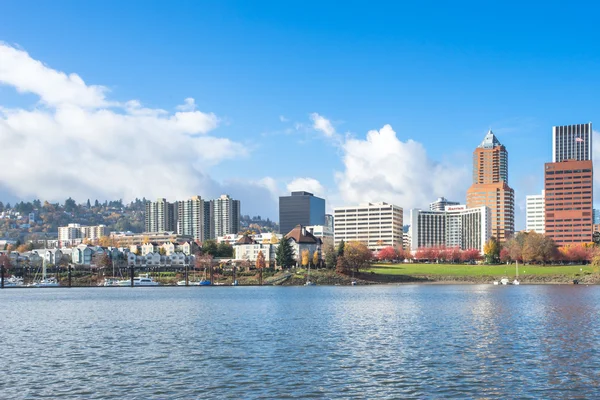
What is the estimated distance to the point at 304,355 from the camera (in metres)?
49.2

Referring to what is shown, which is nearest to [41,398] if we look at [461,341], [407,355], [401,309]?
[407,355]

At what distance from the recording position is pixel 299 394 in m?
36.2

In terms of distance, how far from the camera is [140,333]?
63.8 m

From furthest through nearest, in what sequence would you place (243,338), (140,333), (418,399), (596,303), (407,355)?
(596,303) → (140,333) → (243,338) → (407,355) → (418,399)

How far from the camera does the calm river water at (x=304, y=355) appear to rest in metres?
37.6

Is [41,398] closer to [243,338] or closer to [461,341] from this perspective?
[243,338]

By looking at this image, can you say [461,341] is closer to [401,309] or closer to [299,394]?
[299,394]

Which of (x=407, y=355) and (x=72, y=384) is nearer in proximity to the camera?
(x=72, y=384)

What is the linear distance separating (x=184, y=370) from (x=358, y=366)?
11346 millimetres

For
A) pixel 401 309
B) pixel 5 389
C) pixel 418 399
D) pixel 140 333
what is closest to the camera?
pixel 418 399

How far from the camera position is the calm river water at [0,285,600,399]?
37.6m

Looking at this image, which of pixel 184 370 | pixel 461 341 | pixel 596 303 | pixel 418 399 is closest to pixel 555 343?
pixel 461 341

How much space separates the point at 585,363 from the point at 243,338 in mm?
28046

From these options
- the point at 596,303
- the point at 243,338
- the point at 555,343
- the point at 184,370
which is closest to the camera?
the point at 184,370
